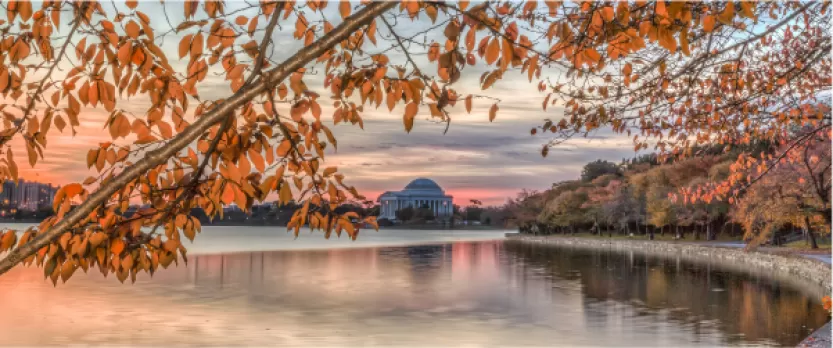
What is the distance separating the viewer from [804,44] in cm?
953

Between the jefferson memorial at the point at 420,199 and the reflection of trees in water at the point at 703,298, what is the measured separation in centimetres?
12432

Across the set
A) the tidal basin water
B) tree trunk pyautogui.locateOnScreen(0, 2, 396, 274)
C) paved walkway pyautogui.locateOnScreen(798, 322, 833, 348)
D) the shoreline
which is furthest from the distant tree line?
tree trunk pyautogui.locateOnScreen(0, 2, 396, 274)

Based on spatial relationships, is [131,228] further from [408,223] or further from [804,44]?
[408,223]

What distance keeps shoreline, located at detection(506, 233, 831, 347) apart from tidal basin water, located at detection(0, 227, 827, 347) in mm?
1113

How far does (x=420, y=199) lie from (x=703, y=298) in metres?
141

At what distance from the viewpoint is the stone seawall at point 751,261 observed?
25.8 m

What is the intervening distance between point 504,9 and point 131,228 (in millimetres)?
2354

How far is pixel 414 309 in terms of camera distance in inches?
922

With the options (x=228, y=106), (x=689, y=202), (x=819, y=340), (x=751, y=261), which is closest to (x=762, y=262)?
(x=751, y=261)

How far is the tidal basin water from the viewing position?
18516 mm

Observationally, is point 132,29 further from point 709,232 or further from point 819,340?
point 709,232

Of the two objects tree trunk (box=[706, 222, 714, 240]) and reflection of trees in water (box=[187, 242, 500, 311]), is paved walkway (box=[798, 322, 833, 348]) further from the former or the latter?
tree trunk (box=[706, 222, 714, 240])

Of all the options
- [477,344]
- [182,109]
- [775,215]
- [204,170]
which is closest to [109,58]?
[182,109]

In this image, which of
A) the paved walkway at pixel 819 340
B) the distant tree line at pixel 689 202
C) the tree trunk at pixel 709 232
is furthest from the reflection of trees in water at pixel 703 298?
the tree trunk at pixel 709 232
